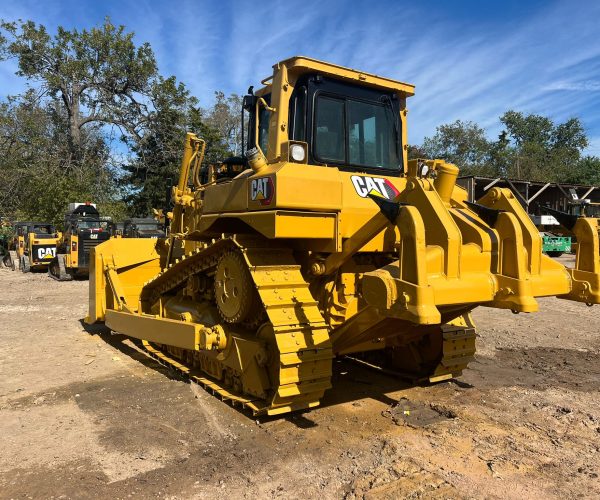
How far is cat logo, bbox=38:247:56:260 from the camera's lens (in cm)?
1888

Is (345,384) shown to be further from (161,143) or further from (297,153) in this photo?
(161,143)

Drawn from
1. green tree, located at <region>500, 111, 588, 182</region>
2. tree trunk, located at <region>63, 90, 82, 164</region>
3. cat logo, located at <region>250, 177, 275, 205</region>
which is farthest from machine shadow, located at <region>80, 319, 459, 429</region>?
green tree, located at <region>500, 111, 588, 182</region>

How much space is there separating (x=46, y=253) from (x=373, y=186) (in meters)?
17.5

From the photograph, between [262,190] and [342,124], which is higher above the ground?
[342,124]

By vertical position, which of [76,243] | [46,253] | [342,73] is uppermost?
[342,73]

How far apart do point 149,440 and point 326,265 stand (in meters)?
2.06

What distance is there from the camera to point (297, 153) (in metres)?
4.30

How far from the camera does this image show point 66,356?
22.7ft

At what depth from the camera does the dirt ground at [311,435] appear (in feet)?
11.2

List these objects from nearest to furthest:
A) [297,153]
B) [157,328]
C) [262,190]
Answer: [262,190] → [297,153] → [157,328]

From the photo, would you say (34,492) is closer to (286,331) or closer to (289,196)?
(286,331)

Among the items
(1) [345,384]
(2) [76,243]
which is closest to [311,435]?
(1) [345,384]

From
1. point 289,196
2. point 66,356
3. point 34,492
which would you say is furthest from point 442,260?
point 66,356

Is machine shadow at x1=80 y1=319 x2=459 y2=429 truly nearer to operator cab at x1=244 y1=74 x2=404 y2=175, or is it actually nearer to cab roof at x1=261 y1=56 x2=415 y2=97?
operator cab at x1=244 y1=74 x2=404 y2=175
